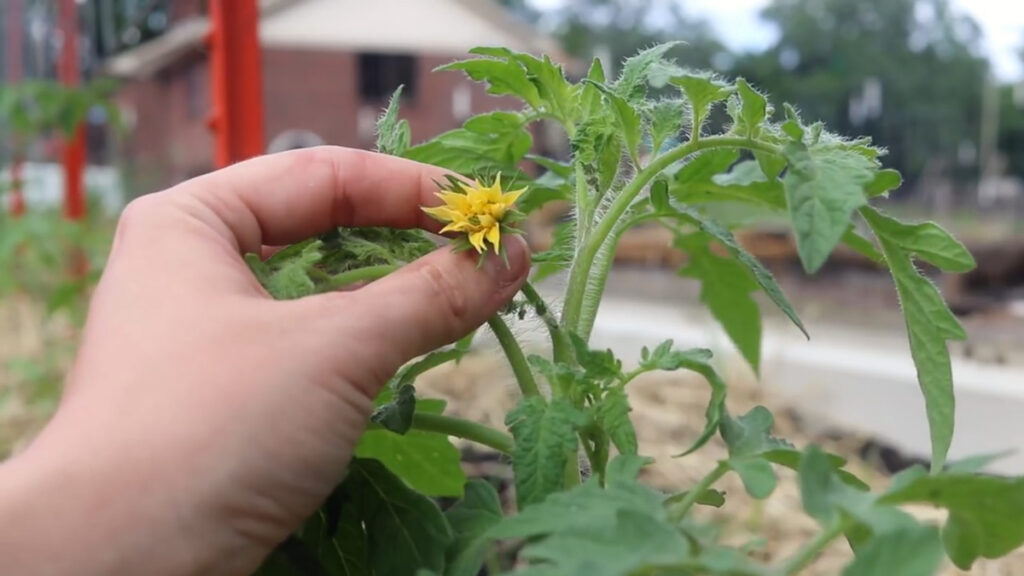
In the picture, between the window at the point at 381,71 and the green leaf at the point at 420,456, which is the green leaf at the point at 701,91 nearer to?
the green leaf at the point at 420,456

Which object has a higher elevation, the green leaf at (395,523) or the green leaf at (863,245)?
the green leaf at (863,245)

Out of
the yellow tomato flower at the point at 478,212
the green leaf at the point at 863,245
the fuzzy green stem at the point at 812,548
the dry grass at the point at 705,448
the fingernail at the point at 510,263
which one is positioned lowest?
the dry grass at the point at 705,448

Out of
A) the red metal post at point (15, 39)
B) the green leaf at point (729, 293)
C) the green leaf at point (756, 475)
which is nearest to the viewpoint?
the green leaf at point (756, 475)

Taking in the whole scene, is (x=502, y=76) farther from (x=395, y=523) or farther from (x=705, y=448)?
(x=705, y=448)

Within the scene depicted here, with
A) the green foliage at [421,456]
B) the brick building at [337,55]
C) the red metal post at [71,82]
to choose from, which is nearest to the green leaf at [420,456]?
the green foliage at [421,456]

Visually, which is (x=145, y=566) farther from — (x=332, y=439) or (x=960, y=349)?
(x=960, y=349)

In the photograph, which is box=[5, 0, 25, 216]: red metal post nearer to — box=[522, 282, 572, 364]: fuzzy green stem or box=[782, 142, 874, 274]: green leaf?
box=[522, 282, 572, 364]: fuzzy green stem

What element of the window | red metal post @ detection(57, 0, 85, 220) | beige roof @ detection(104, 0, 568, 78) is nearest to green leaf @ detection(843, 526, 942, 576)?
beige roof @ detection(104, 0, 568, 78)

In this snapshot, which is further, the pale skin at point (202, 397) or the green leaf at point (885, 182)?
the green leaf at point (885, 182)
